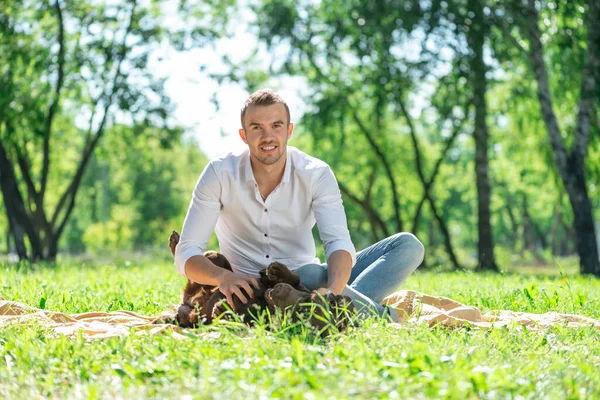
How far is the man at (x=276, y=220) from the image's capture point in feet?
16.6

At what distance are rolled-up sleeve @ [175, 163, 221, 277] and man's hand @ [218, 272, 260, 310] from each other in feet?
1.38

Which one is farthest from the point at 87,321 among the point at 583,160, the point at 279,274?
the point at 583,160

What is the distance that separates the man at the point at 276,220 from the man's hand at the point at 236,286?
0.56 ft

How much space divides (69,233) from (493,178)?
32423 mm

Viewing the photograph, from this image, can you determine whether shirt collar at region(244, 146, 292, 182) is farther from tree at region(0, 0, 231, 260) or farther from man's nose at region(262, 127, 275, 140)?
tree at region(0, 0, 231, 260)

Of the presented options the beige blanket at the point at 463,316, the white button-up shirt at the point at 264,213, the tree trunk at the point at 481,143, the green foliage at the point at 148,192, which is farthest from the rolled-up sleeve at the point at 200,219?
the green foliage at the point at 148,192

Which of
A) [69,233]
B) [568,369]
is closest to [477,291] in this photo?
[568,369]

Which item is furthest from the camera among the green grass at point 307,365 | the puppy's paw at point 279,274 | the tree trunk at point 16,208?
the tree trunk at point 16,208

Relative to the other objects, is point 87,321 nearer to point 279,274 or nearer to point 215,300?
point 215,300

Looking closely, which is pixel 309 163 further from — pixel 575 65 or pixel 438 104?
pixel 438 104

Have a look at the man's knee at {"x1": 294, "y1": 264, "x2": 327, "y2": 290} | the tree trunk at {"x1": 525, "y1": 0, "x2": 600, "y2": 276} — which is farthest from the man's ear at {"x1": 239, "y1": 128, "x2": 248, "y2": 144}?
the tree trunk at {"x1": 525, "y1": 0, "x2": 600, "y2": 276}

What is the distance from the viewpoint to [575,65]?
1614cm

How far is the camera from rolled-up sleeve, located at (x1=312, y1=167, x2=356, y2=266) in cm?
510

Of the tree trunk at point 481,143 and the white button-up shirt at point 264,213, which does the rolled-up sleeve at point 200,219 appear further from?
the tree trunk at point 481,143
